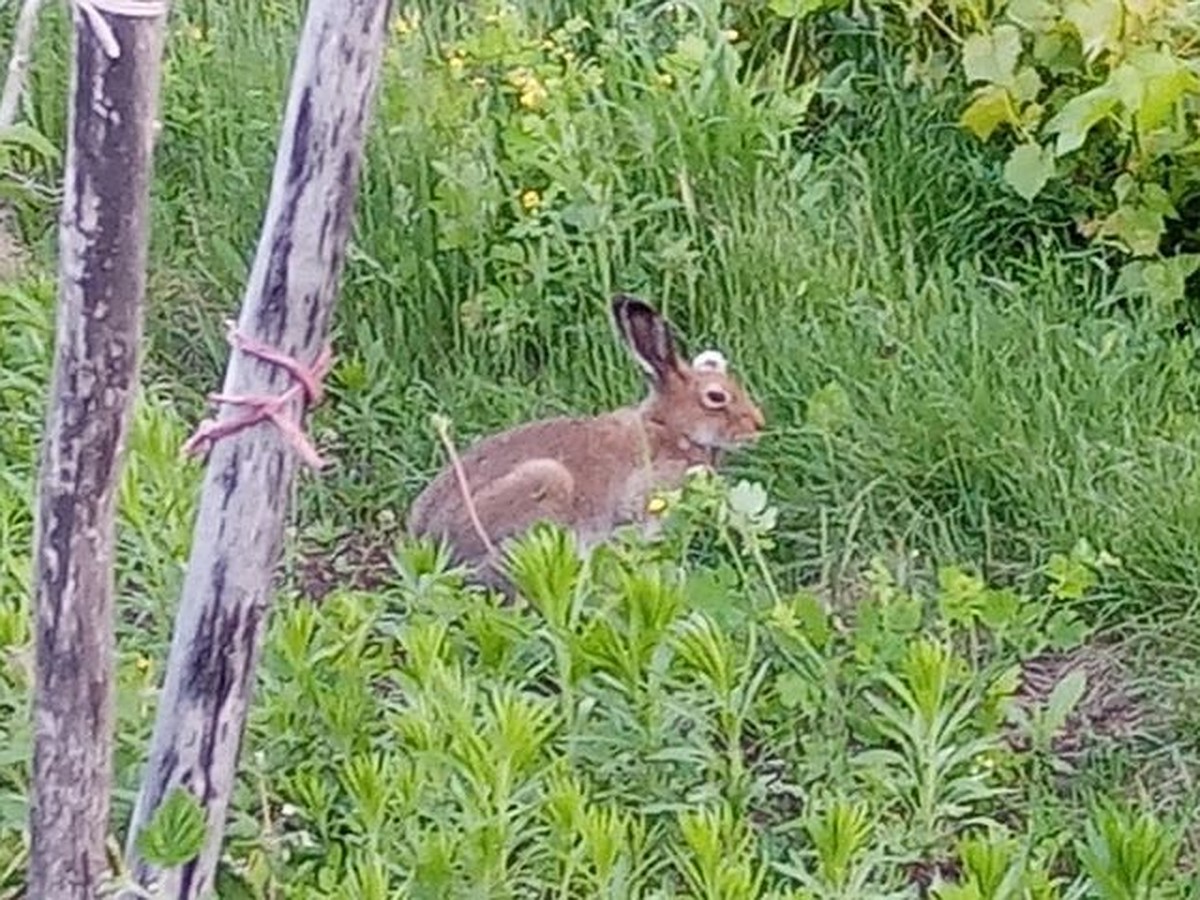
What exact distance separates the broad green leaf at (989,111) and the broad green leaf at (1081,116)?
17cm

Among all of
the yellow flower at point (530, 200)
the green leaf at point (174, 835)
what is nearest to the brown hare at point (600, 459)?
the yellow flower at point (530, 200)

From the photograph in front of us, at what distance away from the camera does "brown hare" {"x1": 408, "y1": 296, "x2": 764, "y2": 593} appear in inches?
221

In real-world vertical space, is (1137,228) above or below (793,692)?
above

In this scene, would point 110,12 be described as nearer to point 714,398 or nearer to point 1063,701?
point 1063,701

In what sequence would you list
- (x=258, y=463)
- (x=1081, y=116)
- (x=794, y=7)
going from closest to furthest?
(x=258, y=463) < (x=1081, y=116) < (x=794, y=7)

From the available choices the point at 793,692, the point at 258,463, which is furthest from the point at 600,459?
the point at 258,463

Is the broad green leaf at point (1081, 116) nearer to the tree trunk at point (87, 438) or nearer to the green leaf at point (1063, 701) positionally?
the green leaf at point (1063, 701)

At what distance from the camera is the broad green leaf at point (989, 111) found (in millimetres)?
6379

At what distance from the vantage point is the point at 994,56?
641cm

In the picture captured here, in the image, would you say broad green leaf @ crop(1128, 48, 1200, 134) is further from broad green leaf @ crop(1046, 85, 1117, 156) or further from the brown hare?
the brown hare

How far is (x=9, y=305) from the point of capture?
20.5 ft

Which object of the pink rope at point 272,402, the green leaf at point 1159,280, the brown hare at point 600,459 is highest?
the pink rope at point 272,402

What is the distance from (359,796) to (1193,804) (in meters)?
1.40

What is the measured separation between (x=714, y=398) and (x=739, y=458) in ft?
0.56
